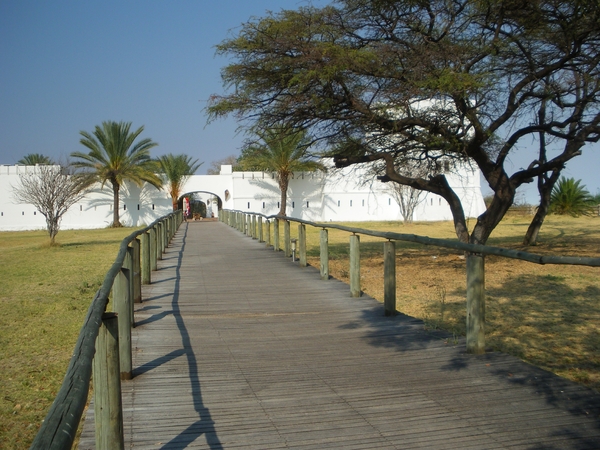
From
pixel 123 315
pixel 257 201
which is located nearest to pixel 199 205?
pixel 257 201

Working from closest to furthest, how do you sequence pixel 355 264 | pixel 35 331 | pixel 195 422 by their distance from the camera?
1. pixel 195 422
2. pixel 355 264
3. pixel 35 331

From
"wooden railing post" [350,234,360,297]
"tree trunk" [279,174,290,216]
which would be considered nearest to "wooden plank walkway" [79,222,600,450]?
"wooden railing post" [350,234,360,297]

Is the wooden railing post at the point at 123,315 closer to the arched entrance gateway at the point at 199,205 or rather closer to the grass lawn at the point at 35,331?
the grass lawn at the point at 35,331

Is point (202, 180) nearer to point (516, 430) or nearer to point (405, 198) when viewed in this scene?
point (405, 198)

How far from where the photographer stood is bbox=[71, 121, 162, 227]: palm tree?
136 feet

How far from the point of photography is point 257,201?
46.7m

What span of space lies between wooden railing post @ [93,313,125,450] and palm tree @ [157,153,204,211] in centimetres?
4224

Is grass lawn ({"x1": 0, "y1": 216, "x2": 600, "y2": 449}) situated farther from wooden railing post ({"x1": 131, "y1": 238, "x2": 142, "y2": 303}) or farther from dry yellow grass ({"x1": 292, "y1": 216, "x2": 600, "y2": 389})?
wooden railing post ({"x1": 131, "y1": 238, "x2": 142, "y2": 303})

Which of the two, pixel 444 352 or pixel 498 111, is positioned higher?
pixel 498 111

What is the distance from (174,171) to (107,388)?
140ft

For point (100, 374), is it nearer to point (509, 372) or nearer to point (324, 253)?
point (509, 372)

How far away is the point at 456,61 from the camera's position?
12891 mm

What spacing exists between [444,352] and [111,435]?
320cm

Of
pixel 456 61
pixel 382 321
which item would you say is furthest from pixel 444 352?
pixel 456 61
